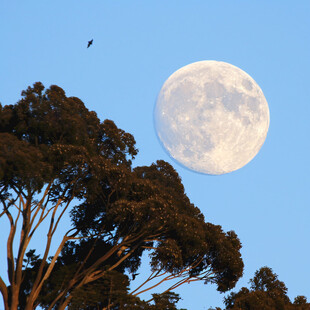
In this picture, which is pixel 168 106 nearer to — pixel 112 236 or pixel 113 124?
Answer: pixel 113 124

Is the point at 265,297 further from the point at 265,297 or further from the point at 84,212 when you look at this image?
the point at 84,212

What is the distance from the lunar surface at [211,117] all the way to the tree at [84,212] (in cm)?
247

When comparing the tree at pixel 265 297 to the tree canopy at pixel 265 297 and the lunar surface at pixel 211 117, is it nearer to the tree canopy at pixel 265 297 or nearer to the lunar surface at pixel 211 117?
the tree canopy at pixel 265 297

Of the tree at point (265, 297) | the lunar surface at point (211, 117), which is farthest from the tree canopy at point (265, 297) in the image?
the lunar surface at point (211, 117)

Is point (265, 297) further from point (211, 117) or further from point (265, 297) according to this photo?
point (211, 117)

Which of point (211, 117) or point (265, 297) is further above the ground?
point (211, 117)

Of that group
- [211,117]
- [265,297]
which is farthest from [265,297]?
[211,117]

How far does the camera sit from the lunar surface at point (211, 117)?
102ft

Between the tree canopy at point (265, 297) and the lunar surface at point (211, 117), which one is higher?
the lunar surface at point (211, 117)

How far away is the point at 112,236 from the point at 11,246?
5.07m

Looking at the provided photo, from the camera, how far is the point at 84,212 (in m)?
31.7

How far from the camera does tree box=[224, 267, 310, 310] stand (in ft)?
102

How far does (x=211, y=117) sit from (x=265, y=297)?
947 centimetres

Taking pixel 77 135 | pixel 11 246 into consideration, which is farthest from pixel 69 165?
pixel 11 246
